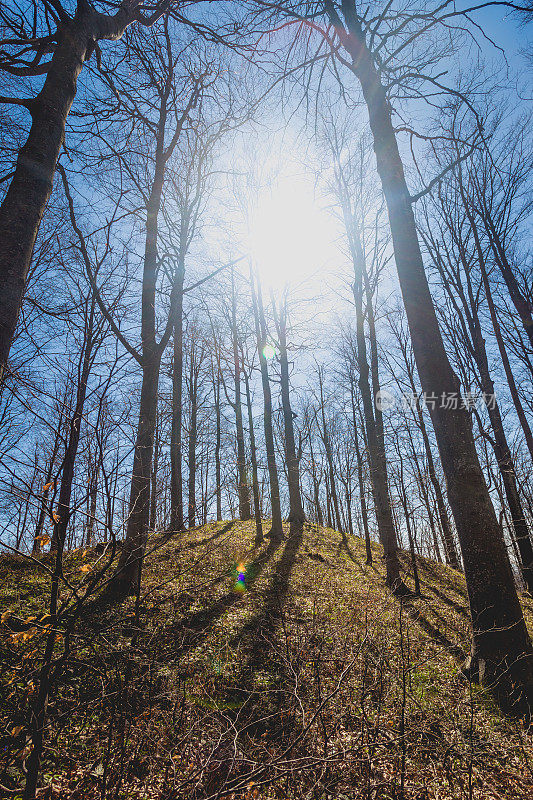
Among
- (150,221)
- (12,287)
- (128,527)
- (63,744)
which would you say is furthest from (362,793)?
(150,221)

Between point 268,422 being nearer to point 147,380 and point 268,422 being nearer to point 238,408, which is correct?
point 238,408

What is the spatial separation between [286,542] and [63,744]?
27.6ft

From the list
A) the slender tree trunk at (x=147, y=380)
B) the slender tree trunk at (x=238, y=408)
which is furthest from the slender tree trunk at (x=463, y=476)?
the slender tree trunk at (x=238, y=408)

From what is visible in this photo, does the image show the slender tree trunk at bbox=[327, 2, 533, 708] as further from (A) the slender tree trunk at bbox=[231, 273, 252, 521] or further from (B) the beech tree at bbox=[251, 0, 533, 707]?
(A) the slender tree trunk at bbox=[231, 273, 252, 521]

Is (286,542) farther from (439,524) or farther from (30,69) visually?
(30,69)

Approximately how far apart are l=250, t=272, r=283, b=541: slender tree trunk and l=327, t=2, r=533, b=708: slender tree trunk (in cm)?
695

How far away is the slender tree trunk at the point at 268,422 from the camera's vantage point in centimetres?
1082

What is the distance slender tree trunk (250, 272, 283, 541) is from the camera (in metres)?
10.8

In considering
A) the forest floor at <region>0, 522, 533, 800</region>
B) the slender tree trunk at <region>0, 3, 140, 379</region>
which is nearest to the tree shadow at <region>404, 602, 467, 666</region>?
the forest floor at <region>0, 522, 533, 800</region>

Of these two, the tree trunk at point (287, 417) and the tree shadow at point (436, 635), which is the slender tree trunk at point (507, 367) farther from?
the tree trunk at point (287, 417)

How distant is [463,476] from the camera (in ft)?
12.8

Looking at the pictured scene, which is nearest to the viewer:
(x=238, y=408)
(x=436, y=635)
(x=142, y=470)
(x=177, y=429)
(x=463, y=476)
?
(x=463, y=476)

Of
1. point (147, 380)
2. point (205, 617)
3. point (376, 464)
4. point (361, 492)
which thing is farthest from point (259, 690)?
point (361, 492)

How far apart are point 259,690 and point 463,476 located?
342cm
